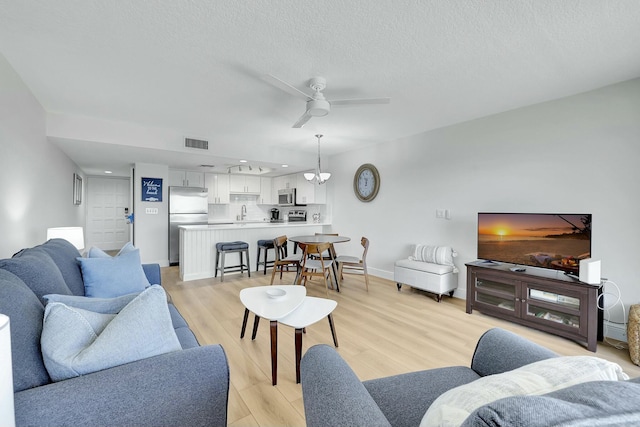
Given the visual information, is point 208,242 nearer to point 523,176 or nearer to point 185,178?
point 185,178

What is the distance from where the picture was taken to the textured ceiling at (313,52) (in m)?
1.71

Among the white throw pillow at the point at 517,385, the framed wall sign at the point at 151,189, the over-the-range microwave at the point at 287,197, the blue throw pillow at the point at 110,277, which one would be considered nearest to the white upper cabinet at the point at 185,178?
the framed wall sign at the point at 151,189

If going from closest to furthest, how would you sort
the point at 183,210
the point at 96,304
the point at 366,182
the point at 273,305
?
the point at 96,304 < the point at 273,305 < the point at 366,182 < the point at 183,210

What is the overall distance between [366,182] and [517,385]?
4.85 metres

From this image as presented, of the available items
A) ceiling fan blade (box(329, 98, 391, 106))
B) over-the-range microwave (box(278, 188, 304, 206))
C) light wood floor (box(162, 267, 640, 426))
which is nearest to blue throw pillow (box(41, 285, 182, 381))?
light wood floor (box(162, 267, 640, 426))

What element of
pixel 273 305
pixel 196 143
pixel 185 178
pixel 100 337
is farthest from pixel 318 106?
pixel 185 178

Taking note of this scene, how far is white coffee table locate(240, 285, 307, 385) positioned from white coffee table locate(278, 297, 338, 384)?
6 cm

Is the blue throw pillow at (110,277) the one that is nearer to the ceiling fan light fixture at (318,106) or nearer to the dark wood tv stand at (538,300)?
the ceiling fan light fixture at (318,106)

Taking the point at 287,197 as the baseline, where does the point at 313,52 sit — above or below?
above

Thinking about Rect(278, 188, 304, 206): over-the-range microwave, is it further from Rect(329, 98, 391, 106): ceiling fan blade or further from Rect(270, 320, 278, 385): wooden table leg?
Rect(270, 320, 278, 385): wooden table leg

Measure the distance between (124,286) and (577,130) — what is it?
4416 mm

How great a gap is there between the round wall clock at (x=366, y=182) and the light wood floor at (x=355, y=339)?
1.88m

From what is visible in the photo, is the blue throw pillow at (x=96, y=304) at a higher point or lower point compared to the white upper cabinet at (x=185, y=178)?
lower

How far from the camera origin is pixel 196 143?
14.6 ft
